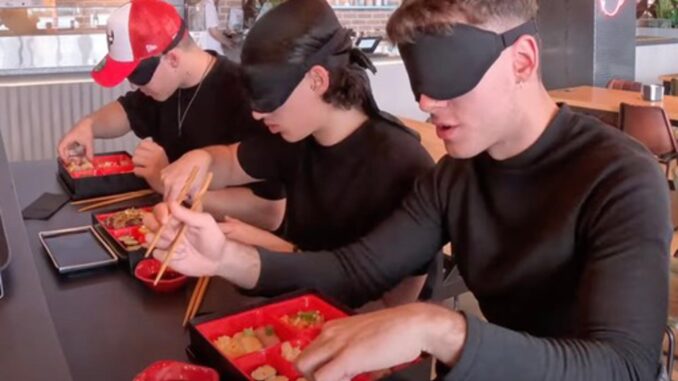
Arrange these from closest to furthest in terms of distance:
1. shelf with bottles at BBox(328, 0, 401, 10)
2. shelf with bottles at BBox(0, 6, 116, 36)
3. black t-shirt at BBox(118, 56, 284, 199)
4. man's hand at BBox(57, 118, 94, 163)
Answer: black t-shirt at BBox(118, 56, 284, 199) < man's hand at BBox(57, 118, 94, 163) < shelf with bottles at BBox(0, 6, 116, 36) < shelf with bottles at BBox(328, 0, 401, 10)

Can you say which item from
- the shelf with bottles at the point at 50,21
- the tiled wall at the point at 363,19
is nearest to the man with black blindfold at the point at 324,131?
the shelf with bottles at the point at 50,21

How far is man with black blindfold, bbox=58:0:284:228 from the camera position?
211cm

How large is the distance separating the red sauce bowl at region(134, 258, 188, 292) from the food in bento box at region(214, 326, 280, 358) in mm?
339

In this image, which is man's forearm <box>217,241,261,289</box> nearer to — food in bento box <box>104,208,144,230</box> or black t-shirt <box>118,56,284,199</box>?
food in bento box <box>104,208,144,230</box>

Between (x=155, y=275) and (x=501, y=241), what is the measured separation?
2.34 feet

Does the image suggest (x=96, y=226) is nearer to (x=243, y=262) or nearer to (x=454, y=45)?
(x=243, y=262)

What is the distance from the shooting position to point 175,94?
2.48 metres

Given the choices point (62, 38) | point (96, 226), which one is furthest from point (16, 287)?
point (62, 38)

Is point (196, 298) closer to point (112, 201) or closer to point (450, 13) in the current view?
point (450, 13)

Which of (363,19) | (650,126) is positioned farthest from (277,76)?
(363,19)

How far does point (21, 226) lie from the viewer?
1.50 meters

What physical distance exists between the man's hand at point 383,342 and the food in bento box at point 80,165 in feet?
5.21

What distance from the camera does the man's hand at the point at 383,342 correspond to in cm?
94

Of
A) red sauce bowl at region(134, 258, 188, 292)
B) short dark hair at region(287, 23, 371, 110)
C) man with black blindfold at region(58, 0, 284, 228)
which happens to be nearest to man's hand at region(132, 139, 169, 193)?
man with black blindfold at region(58, 0, 284, 228)
